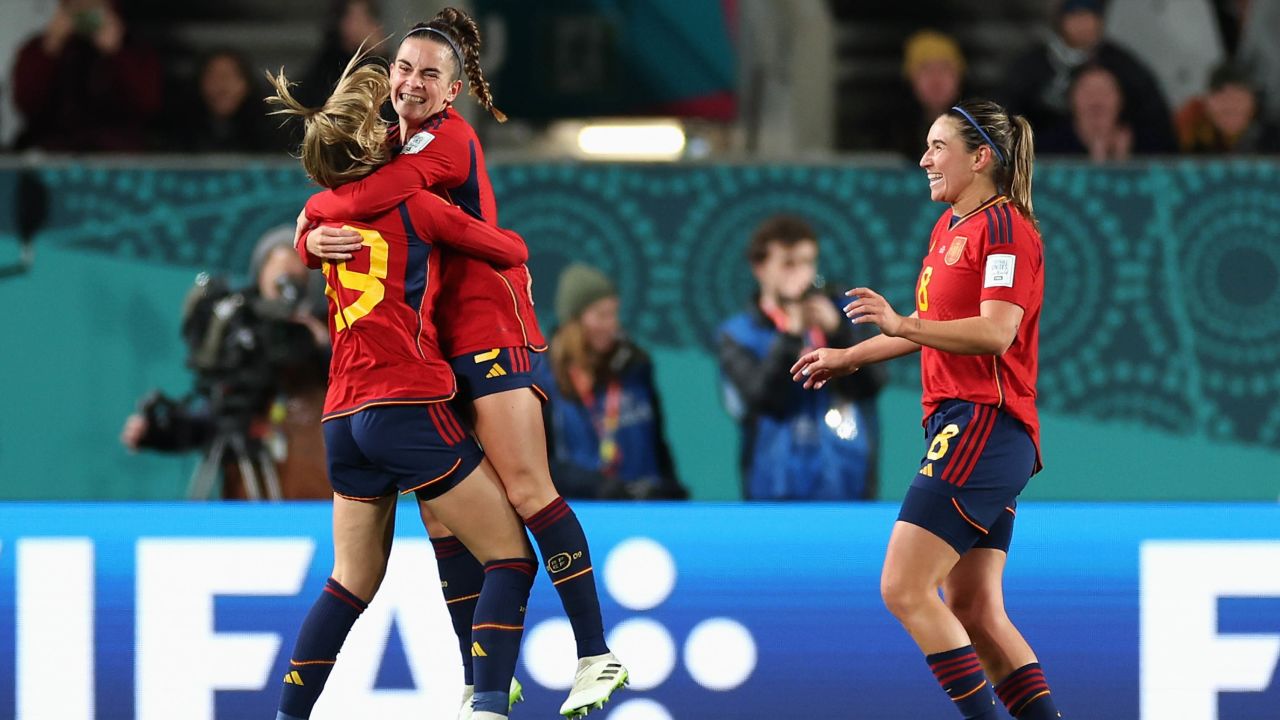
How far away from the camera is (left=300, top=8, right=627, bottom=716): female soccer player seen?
14.2 feet

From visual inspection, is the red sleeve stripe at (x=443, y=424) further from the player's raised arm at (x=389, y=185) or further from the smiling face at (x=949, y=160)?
the smiling face at (x=949, y=160)

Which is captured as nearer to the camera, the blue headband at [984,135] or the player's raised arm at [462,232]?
the player's raised arm at [462,232]

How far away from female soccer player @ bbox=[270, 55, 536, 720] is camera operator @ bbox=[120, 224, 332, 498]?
2.08m

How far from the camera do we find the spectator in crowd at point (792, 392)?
20.7 feet

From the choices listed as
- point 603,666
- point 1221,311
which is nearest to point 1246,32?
point 1221,311

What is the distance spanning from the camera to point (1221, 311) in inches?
262

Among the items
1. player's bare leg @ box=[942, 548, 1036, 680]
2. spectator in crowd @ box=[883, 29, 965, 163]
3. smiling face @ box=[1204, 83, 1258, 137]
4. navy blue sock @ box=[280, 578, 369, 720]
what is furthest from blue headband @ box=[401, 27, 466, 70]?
smiling face @ box=[1204, 83, 1258, 137]

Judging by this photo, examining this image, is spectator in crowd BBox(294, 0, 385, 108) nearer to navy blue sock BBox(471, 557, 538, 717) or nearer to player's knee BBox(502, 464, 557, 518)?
player's knee BBox(502, 464, 557, 518)

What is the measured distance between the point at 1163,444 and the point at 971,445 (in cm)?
263

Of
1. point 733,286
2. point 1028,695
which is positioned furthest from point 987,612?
point 733,286

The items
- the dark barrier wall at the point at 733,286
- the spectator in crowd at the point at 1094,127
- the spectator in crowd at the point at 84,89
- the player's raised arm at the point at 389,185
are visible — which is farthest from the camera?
the spectator in crowd at the point at 84,89

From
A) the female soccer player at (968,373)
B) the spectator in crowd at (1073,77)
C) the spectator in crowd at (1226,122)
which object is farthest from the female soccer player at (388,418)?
the spectator in crowd at (1226,122)

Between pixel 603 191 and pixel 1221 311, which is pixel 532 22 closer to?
pixel 603 191

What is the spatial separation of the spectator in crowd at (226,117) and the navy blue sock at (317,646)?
3.74 meters
